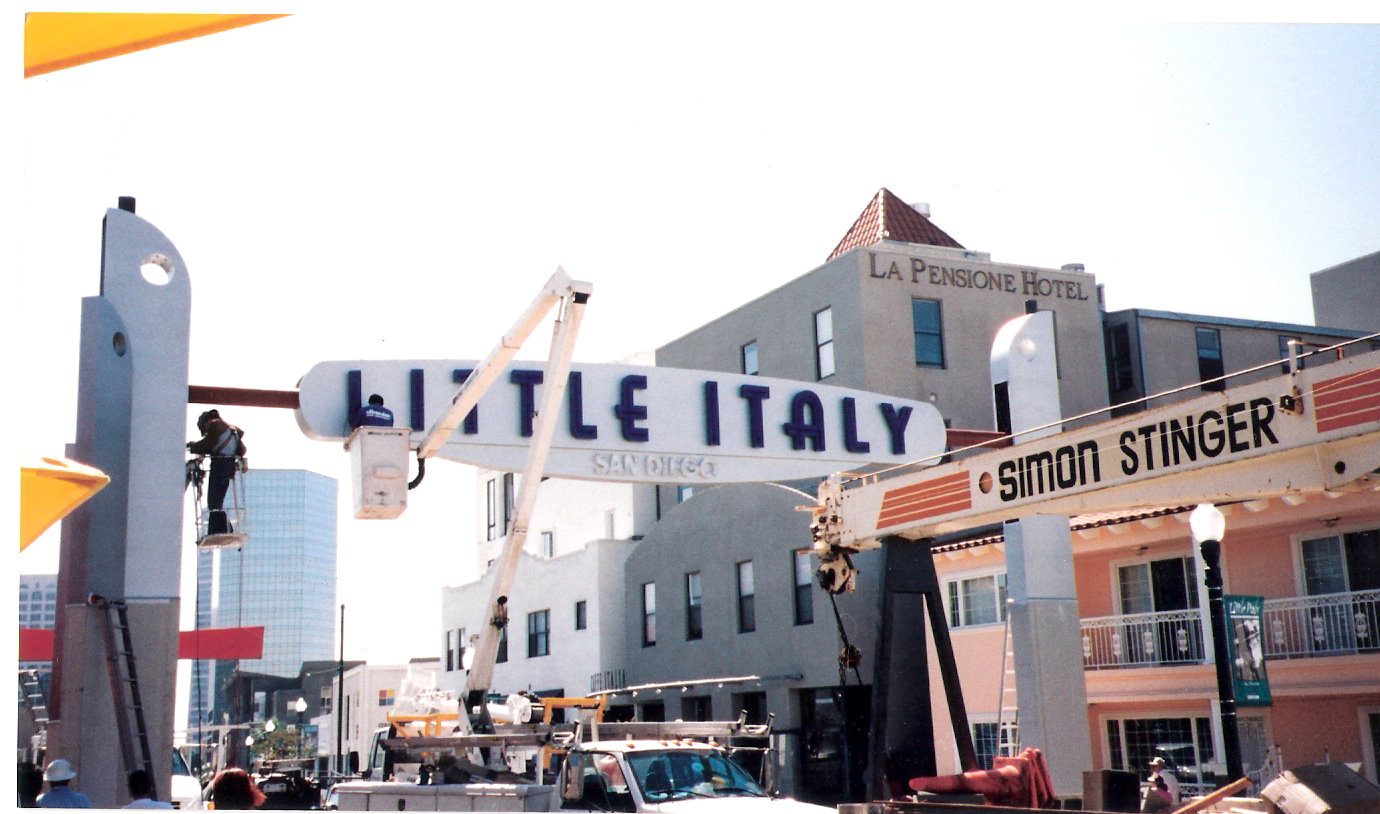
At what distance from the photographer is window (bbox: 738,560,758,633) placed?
1243 inches

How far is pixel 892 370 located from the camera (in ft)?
96.7

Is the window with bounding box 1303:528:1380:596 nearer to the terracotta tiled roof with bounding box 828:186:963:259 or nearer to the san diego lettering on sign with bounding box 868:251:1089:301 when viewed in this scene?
the san diego lettering on sign with bounding box 868:251:1089:301

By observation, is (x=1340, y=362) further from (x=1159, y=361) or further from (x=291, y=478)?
(x=291, y=478)

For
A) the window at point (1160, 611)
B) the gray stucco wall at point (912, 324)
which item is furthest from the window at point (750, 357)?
the window at point (1160, 611)

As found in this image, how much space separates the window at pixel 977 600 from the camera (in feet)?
84.2

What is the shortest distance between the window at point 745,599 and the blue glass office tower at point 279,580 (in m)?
46.0

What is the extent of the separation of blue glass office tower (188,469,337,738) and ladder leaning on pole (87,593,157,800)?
201 feet

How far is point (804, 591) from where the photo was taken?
2977 centimetres

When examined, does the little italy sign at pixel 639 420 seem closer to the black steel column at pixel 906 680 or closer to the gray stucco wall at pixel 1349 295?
the black steel column at pixel 906 680

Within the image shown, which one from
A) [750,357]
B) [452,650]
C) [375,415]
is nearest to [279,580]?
[452,650]

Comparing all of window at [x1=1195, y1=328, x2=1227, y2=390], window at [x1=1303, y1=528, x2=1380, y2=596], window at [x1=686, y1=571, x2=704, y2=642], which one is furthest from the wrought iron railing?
window at [x1=686, y1=571, x2=704, y2=642]

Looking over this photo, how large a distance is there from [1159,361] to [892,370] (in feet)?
23.0

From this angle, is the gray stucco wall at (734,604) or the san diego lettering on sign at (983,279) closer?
the gray stucco wall at (734,604)

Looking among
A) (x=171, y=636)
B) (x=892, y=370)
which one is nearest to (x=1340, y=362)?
(x=171, y=636)
